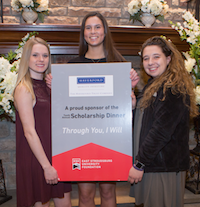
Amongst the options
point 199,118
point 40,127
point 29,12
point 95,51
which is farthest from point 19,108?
point 199,118

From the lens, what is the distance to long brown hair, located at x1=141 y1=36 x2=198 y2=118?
119cm

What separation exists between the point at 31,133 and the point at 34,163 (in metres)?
0.21

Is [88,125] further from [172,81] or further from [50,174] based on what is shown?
[172,81]

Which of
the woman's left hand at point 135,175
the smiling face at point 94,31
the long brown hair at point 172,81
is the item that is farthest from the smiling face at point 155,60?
the woman's left hand at point 135,175

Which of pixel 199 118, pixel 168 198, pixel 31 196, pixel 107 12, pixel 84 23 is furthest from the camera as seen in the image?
pixel 107 12

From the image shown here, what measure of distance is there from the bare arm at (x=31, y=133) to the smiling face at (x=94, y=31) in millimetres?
607

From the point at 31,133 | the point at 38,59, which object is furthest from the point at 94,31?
the point at 31,133

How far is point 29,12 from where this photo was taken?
2396 millimetres

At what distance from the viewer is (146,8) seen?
243 cm

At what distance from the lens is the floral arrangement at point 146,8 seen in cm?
239

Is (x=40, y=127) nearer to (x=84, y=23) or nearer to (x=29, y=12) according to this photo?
(x=84, y=23)

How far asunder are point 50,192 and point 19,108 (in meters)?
0.57

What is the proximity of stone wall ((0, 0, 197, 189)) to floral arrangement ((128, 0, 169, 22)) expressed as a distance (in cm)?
24

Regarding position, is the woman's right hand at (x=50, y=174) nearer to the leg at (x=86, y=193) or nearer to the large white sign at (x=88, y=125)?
the large white sign at (x=88, y=125)
